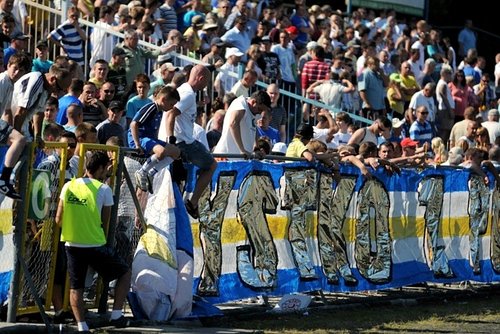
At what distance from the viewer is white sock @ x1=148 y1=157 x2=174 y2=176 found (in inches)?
504

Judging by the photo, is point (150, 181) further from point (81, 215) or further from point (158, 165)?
point (81, 215)

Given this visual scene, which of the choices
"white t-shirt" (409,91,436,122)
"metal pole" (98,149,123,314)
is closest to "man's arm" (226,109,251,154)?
"metal pole" (98,149,123,314)

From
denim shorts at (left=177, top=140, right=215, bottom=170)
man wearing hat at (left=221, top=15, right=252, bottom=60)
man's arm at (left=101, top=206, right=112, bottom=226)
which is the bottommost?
man's arm at (left=101, top=206, right=112, bottom=226)

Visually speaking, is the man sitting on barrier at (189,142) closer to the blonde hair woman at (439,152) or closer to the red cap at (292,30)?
the blonde hair woman at (439,152)

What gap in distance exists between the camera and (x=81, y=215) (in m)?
11.9

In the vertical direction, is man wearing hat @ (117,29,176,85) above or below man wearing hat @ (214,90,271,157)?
above

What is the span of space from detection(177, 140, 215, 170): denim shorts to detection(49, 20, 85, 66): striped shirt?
21.6 feet

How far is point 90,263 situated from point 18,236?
→ 2.39 feet

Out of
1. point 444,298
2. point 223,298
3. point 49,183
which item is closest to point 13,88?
point 49,183

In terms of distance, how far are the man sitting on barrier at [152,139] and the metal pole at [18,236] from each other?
1.39 m

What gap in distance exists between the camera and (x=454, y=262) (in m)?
17.2

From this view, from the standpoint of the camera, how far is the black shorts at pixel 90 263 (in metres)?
12.0

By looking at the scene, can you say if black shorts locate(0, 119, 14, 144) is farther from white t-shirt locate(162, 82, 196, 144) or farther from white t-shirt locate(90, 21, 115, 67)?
white t-shirt locate(90, 21, 115, 67)

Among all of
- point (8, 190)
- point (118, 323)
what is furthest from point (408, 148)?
point (8, 190)
